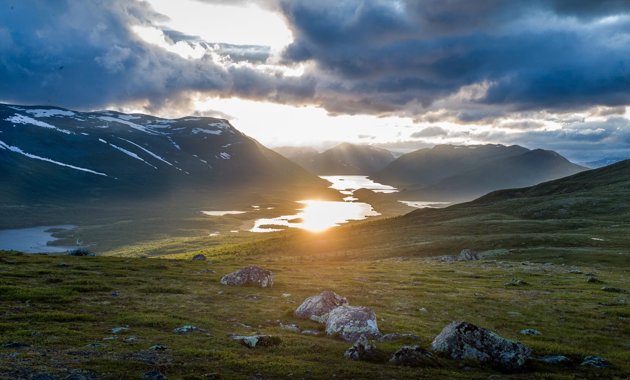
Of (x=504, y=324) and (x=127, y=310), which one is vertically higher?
(x=127, y=310)

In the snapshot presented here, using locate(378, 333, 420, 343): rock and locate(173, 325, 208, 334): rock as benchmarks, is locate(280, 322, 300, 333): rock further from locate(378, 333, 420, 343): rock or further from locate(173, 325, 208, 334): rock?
locate(378, 333, 420, 343): rock

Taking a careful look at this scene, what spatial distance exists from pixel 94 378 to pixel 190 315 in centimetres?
1544

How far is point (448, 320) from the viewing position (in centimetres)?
3734

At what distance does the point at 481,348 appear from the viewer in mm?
24312

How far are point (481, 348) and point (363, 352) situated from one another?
267 inches

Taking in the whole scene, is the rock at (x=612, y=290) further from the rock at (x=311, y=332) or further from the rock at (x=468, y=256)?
the rock at (x=311, y=332)

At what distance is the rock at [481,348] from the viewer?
77.3 ft

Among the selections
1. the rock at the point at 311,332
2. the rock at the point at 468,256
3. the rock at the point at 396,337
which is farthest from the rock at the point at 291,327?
the rock at the point at 468,256

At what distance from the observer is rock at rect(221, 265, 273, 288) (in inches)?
2013

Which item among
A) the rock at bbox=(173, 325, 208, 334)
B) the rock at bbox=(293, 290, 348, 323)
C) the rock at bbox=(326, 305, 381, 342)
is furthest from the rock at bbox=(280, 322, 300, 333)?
the rock at bbox=(173, 325, 208, 334)

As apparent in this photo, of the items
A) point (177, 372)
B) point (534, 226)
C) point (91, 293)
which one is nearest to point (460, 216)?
point (534, 226)

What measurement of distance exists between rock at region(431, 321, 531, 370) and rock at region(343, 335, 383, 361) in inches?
162

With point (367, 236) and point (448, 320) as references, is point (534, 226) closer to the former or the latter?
point (367, 236)

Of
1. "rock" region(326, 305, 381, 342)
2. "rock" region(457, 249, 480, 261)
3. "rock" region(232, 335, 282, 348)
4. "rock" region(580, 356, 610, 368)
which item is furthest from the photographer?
"rock" region(457, 249, 480, 261)
